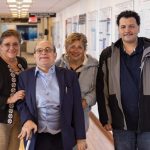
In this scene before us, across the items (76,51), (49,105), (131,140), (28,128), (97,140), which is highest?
(76,51)

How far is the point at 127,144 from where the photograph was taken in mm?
2621

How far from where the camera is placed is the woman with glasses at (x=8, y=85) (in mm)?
2523

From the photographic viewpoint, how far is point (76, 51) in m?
2.69

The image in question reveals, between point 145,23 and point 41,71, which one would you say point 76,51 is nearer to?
point 41,71

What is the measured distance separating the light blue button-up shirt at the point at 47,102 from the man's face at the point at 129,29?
0.60 m

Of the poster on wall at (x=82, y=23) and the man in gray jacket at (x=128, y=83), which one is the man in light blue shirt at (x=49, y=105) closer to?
the man in gray jacket at (x=128, y=83)

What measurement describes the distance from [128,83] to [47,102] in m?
0.62

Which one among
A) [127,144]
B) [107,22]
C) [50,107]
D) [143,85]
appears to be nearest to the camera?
[50,107]

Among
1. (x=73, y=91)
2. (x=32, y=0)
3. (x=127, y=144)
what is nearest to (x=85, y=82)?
(x=73, y=91)

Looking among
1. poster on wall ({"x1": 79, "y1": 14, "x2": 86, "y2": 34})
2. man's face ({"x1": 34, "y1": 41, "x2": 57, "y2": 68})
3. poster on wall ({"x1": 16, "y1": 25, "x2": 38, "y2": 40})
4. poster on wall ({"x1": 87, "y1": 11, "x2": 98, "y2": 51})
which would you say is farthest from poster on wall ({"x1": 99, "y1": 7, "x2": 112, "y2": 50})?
poster on wall ({"x1": 16, "y1": 25, "x2": 38, "y2": 40})

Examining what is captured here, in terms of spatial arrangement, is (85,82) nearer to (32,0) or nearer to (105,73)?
(105,73)

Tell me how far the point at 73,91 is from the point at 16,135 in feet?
2.37

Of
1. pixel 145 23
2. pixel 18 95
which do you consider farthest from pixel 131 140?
pixel 145 23

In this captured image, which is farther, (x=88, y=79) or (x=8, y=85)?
(x=88, y=79)
